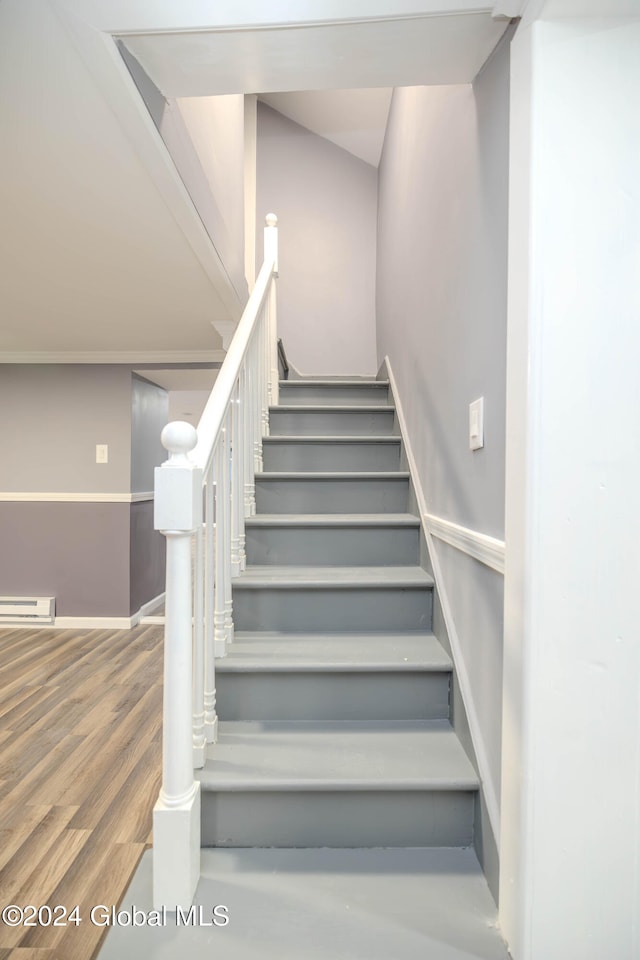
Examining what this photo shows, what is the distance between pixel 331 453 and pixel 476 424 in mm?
1198

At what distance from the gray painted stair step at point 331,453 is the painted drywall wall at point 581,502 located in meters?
1.44

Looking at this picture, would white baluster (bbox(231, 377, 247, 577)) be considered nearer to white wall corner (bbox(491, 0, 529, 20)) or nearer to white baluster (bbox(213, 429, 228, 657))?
white baluster (bbox(213, 429, 228, 657))

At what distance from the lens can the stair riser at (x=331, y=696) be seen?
1454 mm

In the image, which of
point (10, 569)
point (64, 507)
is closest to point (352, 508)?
point (64, 507)

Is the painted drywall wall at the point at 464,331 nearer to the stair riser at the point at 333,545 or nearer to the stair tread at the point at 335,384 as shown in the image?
the stair riser at the point at 333,545

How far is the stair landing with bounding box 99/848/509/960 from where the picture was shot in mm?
974

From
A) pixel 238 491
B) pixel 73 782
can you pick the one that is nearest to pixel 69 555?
pixel 73 782

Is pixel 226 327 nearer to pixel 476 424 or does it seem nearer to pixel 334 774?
pixel 476 424

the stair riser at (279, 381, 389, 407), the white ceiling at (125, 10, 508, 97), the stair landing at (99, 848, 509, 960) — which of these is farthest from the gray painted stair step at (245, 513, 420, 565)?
the white ceiling at (125, 10, 508, 97)

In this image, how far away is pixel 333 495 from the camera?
2201 mm

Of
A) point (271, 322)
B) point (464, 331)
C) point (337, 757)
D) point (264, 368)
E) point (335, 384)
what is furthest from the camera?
point (335, 384)

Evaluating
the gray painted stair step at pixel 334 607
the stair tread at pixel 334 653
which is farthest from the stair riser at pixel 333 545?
the stair tread at pixel 334 653

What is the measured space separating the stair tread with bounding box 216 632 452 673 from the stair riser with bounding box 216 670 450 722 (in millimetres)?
32

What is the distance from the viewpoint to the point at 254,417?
2.22 m
